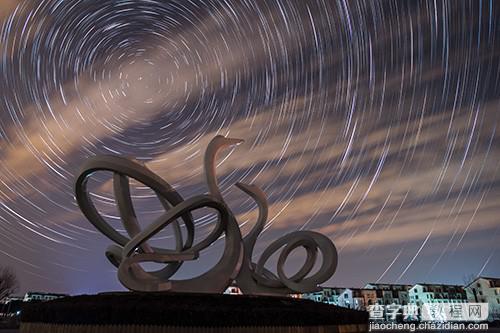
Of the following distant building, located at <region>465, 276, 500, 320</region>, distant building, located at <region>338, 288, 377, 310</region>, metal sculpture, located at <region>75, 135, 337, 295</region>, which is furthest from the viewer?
distant building, located at <region>338, 288, 377, 310</region>

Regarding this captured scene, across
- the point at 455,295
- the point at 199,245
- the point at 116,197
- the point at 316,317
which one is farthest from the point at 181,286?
the point at 455,295

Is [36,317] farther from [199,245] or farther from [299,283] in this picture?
[299,283]

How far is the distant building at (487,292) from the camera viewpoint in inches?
2264

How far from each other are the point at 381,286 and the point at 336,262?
184 ft

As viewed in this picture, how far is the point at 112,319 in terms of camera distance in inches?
436

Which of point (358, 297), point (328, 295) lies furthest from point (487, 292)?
point (328, 295)

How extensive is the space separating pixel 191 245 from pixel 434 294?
55.4 metres

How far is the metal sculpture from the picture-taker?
50.3ft

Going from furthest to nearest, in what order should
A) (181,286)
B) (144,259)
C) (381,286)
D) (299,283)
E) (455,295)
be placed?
(381,286), (455,295), (299,283), (181,286), (144,259)

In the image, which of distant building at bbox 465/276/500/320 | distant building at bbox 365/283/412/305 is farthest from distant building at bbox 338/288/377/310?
distant building at bbox 465/276/500/320

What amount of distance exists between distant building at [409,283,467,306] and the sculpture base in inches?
2145

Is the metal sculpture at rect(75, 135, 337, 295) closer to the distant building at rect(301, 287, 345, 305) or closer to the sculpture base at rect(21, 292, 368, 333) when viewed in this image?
the sculpture base at rect(21, 292, 368, 333)

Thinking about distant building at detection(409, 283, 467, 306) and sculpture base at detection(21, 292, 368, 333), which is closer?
sculpture base at detection(21, 292, 368, 333)

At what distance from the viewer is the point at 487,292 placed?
2295 inches
